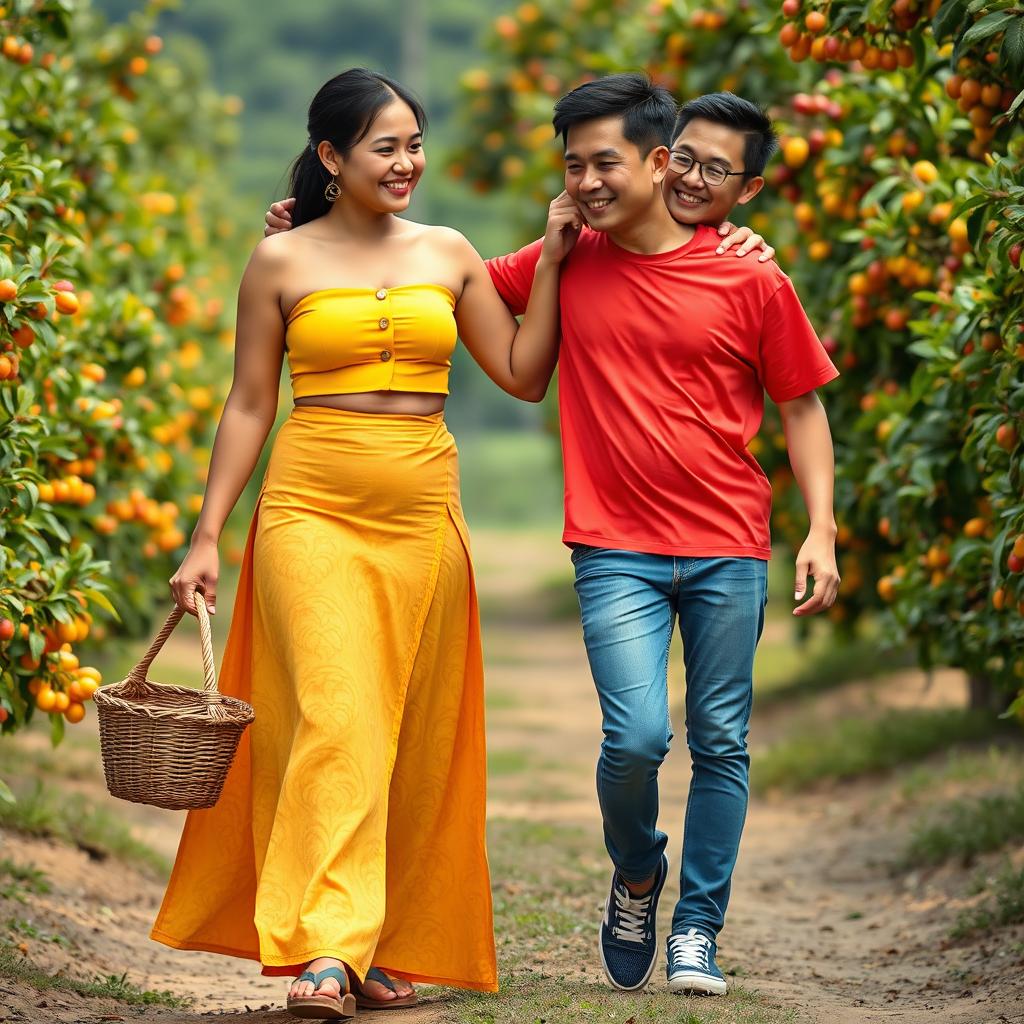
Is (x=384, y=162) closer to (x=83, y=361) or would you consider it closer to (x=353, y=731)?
(x=353, y=731)

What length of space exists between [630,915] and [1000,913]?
1646 mm

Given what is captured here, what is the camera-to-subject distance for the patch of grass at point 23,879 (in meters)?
5.11

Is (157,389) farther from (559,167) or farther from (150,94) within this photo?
(150,94)

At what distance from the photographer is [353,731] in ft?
12.3

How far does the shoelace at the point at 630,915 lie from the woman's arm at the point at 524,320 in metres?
1.16

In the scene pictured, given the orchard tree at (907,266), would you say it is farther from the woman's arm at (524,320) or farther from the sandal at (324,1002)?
the sandal at (324,1002)

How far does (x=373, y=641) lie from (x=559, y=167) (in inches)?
298

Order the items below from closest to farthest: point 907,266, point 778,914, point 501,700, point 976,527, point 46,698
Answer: point 46,698 < point 976,527 < point 778,914 < point 907,266 < point 501,700

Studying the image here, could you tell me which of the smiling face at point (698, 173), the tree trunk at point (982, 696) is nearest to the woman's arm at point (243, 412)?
the smiling face at point (698, 173)

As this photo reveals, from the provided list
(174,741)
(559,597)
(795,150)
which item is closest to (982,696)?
(795,150)

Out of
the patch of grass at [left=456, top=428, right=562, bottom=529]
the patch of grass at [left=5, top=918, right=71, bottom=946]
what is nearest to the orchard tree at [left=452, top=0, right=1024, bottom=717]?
the patch of grass at [left=5, top=918, right=71, bottom=946]

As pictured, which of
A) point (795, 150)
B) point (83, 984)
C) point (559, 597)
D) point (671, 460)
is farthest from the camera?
point (559, 597)

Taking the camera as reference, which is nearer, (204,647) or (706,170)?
(204,647)

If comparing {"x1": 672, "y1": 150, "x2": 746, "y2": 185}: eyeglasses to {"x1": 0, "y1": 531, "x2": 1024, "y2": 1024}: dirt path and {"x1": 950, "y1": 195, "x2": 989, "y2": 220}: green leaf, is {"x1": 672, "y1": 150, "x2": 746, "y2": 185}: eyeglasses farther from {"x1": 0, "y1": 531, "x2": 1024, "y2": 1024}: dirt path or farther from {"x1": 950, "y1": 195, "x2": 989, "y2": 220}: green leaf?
{"x1": 0, "y1": 531, "x2": 1024, "y2": 1024}: dirt path
